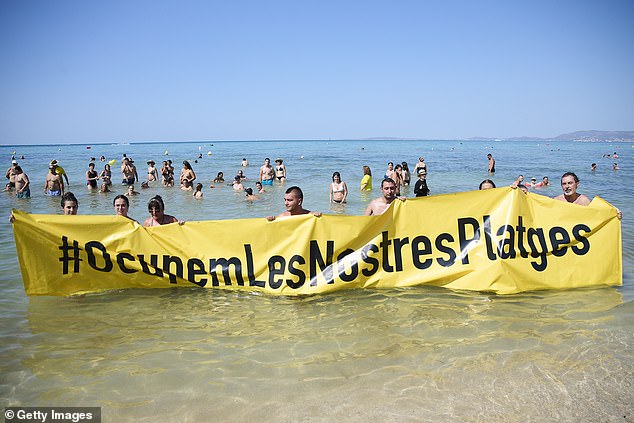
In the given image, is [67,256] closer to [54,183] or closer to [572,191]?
[572,191]

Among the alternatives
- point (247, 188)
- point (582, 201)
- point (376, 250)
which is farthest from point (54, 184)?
point (582, 201)

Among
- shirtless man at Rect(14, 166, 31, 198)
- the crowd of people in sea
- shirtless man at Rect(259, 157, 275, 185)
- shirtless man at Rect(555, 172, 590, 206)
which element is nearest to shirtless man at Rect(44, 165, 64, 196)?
the crowd of people in sea

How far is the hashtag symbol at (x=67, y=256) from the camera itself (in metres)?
5.44

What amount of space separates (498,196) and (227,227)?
381 cm

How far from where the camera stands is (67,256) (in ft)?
17.9

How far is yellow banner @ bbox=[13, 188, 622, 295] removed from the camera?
5562 millimetres

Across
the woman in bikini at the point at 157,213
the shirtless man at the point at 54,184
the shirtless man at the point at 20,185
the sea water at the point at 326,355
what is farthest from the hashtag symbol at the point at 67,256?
the shirtless man at the point at 54,184

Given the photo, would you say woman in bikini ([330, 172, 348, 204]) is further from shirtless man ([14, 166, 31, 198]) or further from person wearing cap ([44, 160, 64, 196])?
shirtless man ([14, 166, 31, 198])

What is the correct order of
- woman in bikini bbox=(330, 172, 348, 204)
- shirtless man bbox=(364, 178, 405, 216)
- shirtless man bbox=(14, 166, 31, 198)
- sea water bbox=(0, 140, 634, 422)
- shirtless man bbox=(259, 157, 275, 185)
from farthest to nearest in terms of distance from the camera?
shirtless man bbox=(259, 157, 275, 185), shirtless man bbox=(14, 166, 31, 198), woman in bikini bbox=(330, 172, 348, 204), shirtless man bbox=(364, 178, 405, 216), sea water bbox=(0, 140, 634, 422)

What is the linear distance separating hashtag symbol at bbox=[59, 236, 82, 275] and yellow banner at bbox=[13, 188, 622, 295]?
1cm

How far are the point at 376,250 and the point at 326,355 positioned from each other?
180 cm

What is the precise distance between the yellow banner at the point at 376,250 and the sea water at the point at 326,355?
28 centimetres

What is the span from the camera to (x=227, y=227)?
5.73m

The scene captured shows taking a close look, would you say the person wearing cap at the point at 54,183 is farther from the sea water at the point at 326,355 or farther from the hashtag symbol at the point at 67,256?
the hashtag symbol at the point at 67,256
